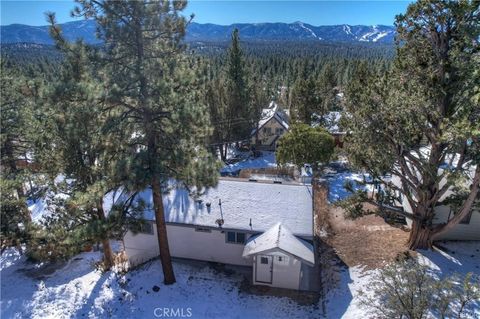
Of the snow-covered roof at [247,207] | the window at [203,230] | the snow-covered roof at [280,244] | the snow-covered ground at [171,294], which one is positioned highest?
the snow-covered roof at [247,207]

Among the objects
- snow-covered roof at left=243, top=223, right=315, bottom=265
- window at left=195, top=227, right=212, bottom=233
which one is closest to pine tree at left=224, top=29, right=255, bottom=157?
window at left=195, top=227, right=212, bottom=233

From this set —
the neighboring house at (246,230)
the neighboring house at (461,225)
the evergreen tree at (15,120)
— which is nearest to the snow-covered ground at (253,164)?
the neighboring house at (246,230)

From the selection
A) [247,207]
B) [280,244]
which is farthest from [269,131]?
[280,244]

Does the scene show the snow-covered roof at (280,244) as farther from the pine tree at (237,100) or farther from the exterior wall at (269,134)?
the exterior wall at (269,134)

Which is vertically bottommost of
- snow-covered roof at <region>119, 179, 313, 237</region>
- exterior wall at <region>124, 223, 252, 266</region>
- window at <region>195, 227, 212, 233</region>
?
exterior wall at <region>124, 223, 252, 266</region>

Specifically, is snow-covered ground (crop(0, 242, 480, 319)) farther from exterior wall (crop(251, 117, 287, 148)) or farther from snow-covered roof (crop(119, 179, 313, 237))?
exterior wall (crop(251, 117, 287, 148))

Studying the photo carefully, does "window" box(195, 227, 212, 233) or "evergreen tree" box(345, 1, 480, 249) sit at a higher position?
"evergreen tree" box(345, 1, 480, 249)

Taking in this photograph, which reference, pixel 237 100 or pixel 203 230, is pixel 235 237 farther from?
pixel 237 100
